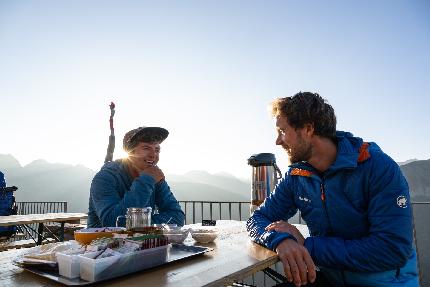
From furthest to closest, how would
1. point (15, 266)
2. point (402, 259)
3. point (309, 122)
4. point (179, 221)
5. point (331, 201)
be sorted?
point (179, 221) < point (309, 122) < point (331, 201) < point (402, 259) < point (15, 266)

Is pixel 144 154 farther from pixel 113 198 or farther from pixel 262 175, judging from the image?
pixel 262 175

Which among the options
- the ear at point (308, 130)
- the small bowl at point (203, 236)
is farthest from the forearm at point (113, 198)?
the ear at point (308, 130)

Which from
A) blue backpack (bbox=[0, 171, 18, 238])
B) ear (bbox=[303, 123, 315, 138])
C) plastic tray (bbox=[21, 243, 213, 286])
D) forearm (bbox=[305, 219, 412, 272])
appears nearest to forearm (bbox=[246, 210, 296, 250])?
forearm (bbox=[305, 219, 412, 272])

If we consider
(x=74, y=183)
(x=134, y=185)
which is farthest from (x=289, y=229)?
(x=74, y=183)

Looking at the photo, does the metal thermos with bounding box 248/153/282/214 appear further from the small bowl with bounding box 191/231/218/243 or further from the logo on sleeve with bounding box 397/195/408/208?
the logo on sleeve with bounding box 397/195/408/208

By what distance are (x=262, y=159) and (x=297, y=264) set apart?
5.95ft

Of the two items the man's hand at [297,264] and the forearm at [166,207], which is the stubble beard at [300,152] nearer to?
the man's hand at [297,264]

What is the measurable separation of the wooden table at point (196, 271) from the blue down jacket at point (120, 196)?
2.08 ft

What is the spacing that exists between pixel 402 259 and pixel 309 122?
0.89m

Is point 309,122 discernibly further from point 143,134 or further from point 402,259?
point 143,134

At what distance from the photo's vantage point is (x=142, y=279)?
3.09ft

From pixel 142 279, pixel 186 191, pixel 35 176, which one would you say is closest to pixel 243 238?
pixel 142 279

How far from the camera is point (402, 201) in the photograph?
1401 mm

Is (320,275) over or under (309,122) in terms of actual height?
under
